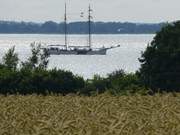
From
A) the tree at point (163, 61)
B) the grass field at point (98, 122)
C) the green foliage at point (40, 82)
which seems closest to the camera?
the grass field at point (98, 122)

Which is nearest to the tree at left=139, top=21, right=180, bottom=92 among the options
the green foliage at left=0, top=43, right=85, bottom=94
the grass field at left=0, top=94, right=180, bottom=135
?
the green foliage at left=0, top=43, right=85, bottom=94

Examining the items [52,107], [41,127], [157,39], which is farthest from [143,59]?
[41,127]

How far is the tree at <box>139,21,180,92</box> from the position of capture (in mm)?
53656

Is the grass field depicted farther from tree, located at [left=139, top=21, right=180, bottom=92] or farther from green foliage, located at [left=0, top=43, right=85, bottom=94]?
tree, located at [left=139, top=21, right=180, bottom=92]

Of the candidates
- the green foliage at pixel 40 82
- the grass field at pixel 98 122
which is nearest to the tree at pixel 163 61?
the green foliage at pixel 40 82

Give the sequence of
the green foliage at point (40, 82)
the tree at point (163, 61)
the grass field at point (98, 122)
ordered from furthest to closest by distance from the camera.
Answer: the tree at point (163, 61) → the green foliage at point (40, 82) → the grass field at point (98, 122)

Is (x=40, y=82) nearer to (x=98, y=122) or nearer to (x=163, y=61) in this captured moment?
(x=163, y=61)

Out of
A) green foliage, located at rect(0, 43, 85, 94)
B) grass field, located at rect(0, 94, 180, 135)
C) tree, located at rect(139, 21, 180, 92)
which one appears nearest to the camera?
grass field, located at rect(0, 94, 180, 135)

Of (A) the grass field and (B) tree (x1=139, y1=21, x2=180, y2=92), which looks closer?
(A) the grass field

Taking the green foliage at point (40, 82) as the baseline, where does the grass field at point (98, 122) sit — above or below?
above

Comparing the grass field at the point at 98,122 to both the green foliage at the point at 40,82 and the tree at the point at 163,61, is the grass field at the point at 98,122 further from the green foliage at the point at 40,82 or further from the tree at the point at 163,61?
the tree at the point at 163,61

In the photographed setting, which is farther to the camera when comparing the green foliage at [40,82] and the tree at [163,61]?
the tree at [163,61]

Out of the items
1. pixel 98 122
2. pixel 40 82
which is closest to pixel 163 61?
pixel 40 82

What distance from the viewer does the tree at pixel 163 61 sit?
2112 inches
